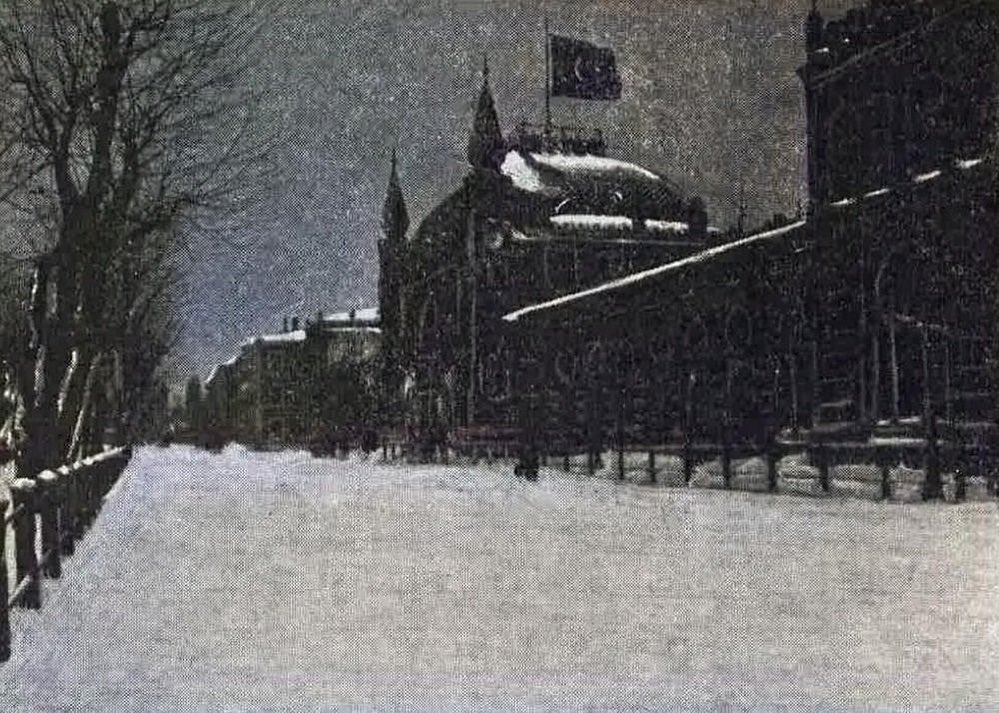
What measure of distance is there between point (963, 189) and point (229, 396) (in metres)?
5.37

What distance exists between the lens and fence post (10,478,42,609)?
850cm

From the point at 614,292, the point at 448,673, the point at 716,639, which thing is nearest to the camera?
the point at 448,673

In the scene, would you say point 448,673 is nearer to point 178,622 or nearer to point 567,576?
point 178,622

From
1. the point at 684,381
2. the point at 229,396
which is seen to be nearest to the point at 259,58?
the point at 229,396

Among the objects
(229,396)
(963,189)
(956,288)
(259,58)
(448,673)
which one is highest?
(259,58)

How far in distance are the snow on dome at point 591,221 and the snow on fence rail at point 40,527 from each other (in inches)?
171

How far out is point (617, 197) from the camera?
10.3 m

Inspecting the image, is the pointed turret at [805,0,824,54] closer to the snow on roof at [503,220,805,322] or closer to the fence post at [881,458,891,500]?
the snow on roof at [503,220,805,322]

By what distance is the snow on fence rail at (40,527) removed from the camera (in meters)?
7.27

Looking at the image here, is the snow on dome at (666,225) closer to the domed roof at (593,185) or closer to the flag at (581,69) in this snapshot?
the domed roof at (593,185)

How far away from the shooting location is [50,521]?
961 centimetres

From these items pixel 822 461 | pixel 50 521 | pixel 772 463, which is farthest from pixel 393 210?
pixel 772 463

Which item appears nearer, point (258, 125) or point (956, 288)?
point (258, 125)

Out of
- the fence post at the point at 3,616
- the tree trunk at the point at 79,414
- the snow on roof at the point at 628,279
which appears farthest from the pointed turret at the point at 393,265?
the tree trunk at the point at 79,414
